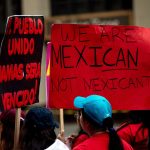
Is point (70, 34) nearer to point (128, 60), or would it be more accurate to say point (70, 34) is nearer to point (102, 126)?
point (128, 60)

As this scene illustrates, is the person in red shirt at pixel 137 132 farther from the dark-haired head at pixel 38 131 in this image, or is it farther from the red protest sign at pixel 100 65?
the dark-haired head at pixel 38 131

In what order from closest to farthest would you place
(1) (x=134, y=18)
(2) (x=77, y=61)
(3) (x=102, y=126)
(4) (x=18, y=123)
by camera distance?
(3) (x=102, y=126)
(4) (x=18, y=123)
(2) (x=77, y=61)
(1) (x=134, y=18)

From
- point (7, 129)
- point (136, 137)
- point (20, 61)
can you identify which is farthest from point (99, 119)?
point (136, 137)

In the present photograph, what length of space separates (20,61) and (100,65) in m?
0.77

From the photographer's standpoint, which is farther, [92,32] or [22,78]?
[92,32]

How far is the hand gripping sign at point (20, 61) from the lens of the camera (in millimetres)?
4039

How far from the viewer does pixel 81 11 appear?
54.2ft

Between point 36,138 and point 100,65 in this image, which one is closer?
point 36,138

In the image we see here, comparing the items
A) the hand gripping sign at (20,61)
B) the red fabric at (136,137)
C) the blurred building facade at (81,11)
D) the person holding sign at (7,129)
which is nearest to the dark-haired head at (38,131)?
the person holding sign at (7,129)

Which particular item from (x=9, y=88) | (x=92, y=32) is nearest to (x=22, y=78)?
(x=9, y=88)

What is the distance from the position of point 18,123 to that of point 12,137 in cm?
11

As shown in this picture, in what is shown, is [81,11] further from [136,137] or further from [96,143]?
[96,143]

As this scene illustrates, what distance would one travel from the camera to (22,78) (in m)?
4.23

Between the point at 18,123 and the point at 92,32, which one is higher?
the point at 92,32
